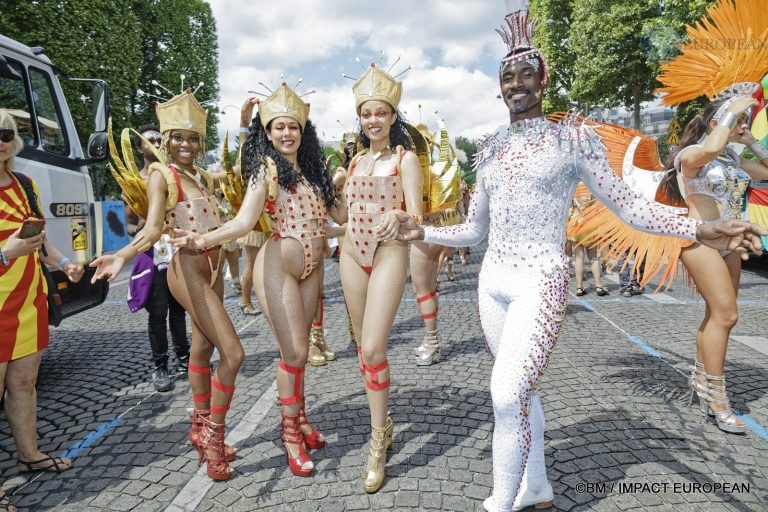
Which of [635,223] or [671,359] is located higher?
[635,223]

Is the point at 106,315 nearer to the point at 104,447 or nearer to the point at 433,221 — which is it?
the point at 104,447

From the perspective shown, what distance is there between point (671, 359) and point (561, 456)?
2.43 m

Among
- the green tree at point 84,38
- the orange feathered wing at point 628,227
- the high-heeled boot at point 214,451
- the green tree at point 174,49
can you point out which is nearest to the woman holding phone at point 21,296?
the high-heeled boot at point 214,451

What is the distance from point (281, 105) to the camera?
2.85 m

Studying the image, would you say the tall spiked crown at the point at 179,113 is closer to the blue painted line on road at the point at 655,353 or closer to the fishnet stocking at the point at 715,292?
the fishnet stocking at the point at 715,292

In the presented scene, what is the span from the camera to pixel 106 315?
737 centimetres

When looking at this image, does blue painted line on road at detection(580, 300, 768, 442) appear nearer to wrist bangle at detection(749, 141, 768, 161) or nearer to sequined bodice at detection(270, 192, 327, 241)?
wrist bangle at detection(749, 141, 768, 161)

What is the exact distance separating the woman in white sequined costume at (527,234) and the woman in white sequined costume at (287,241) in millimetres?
777

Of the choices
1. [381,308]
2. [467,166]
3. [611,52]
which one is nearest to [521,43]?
[381,308]

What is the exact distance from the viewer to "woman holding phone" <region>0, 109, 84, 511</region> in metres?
2.73

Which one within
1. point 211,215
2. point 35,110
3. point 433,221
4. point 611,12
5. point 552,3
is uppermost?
point 552,3

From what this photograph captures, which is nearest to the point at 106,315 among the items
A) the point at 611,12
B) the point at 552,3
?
the point at 611,12

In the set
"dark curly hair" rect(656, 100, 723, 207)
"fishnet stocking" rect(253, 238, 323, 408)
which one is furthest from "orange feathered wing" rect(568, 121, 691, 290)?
"fishnet stocking" rect(253, 238, 323, 408)

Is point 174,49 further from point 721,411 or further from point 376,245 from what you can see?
point 721,411
